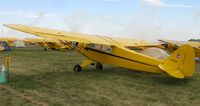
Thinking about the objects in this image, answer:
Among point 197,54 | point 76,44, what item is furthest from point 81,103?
point 197,54

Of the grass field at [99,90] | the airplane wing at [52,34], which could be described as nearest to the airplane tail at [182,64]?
the grass field at [99,90]

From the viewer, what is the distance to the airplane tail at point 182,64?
34.7ft

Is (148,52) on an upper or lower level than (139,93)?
upper

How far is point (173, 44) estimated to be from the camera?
2398 centimetres

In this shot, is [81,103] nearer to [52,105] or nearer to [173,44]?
[52,105]

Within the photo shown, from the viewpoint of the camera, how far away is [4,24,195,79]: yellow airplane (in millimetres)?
10641

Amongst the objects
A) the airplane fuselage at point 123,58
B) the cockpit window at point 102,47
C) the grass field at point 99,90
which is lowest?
the grass field at point 99,90

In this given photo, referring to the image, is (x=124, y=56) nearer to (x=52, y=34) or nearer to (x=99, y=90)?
(x=52, y=34)

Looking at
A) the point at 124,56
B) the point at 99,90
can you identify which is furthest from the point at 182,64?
the point at 99,90

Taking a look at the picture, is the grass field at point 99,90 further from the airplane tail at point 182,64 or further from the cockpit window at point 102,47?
the cockpit window at point 102,47

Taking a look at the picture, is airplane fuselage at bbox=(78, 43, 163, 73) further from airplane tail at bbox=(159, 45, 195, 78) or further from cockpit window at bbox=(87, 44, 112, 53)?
airplane tail at bbox=(159, 45, 195, 78)

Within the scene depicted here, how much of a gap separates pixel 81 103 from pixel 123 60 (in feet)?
17.9

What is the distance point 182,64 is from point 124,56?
3144 millimetres

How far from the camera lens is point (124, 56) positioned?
13.1 m
